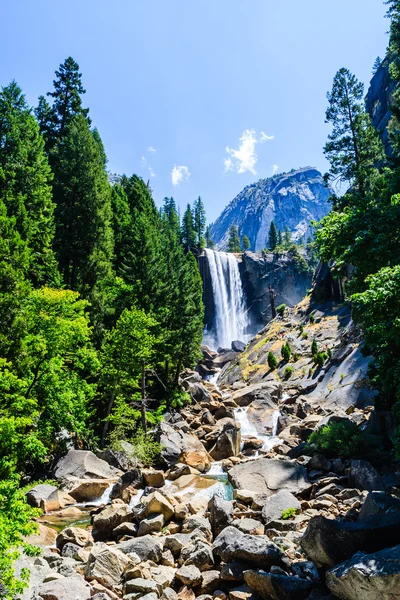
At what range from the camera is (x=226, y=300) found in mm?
74688

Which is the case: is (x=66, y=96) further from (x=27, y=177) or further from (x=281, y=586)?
(x=281, y=586)

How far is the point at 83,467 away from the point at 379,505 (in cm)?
1444

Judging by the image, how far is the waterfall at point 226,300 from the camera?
72.5 metres

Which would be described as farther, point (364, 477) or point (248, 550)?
point (364, 477)

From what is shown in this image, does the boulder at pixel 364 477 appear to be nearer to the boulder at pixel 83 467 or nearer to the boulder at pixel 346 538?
the boulder at pixel 346 538

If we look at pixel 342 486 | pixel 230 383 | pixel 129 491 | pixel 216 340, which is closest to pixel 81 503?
pixel 129 491

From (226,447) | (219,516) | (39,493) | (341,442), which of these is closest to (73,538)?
(219,516)

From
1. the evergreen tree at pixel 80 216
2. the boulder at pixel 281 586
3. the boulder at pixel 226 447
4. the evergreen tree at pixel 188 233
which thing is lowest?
the boulder at pixel 226 447

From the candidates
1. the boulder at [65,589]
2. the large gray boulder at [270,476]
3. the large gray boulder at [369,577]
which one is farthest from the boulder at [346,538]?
the large gray boulder at [270,476]

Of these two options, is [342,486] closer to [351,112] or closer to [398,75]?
[398,75]

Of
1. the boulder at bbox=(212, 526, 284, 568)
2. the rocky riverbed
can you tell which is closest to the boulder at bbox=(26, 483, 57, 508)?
the rocky riverbed

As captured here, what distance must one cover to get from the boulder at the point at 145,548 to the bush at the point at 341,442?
9135mm

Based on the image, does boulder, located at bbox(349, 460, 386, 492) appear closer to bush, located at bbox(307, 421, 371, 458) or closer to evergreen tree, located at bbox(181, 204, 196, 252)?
bush, located at bbox(307, 421, 371, 458)

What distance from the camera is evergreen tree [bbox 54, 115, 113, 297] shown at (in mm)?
28844
